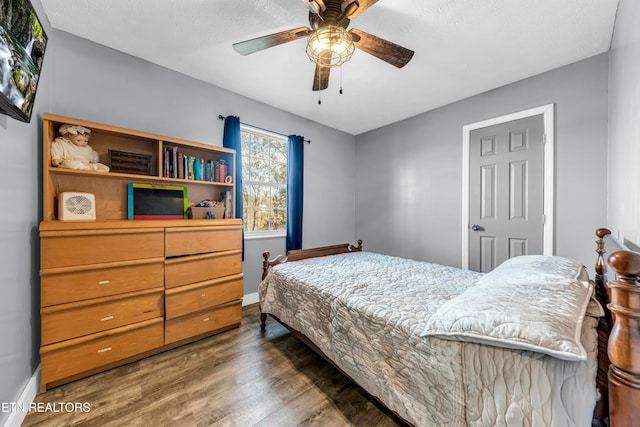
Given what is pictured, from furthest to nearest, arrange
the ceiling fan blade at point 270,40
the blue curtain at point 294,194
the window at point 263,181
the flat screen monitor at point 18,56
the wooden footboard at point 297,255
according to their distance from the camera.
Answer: the blue curtain at point 294,194, the window at point 263,181, the wooden footboard at point 297,255, the ceiling fan blade at point 270,40, the flat screen monitor at point 18,56

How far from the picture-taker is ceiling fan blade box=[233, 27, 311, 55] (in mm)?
A: 1597

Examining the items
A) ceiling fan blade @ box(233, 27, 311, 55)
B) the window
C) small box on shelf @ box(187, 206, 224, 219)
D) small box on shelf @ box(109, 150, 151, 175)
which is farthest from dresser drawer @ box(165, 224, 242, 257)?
ceiling fan blade @ box(233, 27, 311, 55)

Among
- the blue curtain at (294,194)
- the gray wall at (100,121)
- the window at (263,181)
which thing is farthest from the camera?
the blue curtain at (294,194)

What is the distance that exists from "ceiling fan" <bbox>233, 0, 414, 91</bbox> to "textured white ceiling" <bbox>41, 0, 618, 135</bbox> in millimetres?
307

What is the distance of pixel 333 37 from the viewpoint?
60.1 inches

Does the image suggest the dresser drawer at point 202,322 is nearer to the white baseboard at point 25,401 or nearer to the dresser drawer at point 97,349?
the dresser drawer at point 97,349

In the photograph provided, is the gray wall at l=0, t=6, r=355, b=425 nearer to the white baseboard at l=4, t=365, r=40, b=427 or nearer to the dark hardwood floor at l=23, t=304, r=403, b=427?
the white baseboard at l=4, t=365, r=40, b=427

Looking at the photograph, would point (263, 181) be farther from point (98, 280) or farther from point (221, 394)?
point (221, 394)

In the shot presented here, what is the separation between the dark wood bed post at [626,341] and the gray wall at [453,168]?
8.04 ft

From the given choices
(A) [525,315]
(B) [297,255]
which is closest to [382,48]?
(A) [525,315]

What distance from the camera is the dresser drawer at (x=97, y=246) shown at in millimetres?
1607

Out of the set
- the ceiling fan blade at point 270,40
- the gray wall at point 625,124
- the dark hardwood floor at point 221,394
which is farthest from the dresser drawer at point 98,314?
the gray wall at point 625,124

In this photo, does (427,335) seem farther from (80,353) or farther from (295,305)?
(80,353)

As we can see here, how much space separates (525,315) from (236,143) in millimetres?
2944
